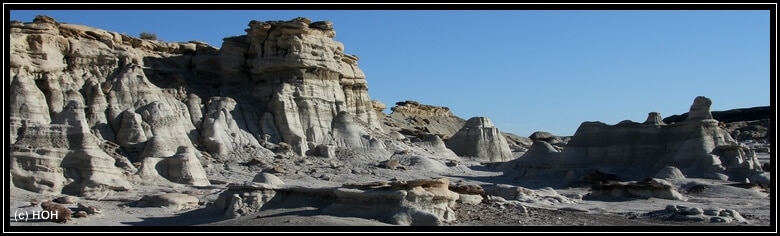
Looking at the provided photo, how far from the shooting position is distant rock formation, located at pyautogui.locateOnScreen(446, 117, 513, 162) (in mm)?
50781

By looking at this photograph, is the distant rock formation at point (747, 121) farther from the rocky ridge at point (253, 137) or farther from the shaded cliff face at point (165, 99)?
the shaded cliff face at point (165, 99)

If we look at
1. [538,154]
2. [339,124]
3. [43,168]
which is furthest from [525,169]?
[43,168]

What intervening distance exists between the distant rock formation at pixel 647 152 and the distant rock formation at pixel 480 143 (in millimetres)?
8415

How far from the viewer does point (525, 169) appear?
40.7 m

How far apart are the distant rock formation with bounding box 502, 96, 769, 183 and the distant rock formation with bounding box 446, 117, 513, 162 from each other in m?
8.42

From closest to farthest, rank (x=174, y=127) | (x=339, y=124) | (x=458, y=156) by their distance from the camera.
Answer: (x=174, y=127) < (x=339, y=124) < (x=458, y=156)

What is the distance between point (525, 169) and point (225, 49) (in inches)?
626

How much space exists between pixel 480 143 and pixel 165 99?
57.6 ft

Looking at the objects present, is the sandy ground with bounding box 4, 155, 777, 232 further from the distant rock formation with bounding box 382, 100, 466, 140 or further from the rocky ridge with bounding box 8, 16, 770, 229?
the distant rock formation with bounding box 382, 100, 466, 140

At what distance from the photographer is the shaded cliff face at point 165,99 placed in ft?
97.6

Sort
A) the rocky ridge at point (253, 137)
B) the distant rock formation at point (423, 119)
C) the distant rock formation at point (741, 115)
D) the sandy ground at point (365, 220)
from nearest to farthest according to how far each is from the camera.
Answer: the sandy ground at point (365, 220) < the rocky ridge at point (253, 137) < the distant rock formation at point (423, 119) < the distant rock formation at point (741, 115)

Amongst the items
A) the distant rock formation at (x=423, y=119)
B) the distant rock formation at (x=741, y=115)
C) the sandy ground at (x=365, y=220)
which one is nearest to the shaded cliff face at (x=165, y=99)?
the sandy ground at (x=365, y=220)

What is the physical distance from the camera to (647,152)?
1544 inches

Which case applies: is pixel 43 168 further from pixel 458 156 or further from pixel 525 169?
pixel 458 156
